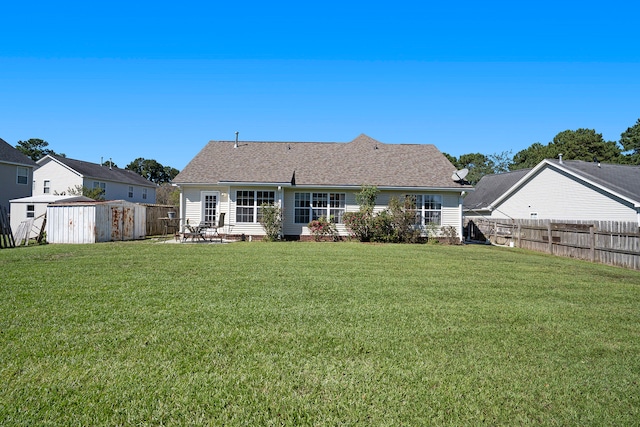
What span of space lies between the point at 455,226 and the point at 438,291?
12.8 meters

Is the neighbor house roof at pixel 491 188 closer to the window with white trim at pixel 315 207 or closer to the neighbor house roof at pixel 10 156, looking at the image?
the window with white trim at pixel 315 207

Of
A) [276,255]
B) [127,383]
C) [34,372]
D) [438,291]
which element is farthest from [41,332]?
[276,255]

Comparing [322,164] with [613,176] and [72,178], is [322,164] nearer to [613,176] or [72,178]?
[613,176]

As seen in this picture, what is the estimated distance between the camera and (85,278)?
7.83 meters

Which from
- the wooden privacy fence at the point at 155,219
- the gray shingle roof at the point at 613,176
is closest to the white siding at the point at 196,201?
the wooden privacy fence at the point at 155,219

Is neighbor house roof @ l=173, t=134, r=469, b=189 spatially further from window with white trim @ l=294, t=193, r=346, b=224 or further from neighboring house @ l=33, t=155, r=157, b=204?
neighboring house @ l=33, t=155, r=157, b=204

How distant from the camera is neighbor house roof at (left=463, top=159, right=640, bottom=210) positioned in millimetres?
18828

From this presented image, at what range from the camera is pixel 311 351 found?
4.16 metres

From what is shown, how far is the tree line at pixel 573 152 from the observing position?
46594 millimetres

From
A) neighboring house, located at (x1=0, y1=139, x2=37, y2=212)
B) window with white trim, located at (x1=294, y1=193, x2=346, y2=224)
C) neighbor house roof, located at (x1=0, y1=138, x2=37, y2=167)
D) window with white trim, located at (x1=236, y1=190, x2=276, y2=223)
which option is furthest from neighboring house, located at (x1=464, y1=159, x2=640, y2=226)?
neighboring house, located at (x1=0, y1=139, x2=37, y2=212)

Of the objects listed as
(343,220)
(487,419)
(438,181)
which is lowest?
(487,419)

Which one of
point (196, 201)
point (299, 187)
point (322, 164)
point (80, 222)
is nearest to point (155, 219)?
point (196, 201)

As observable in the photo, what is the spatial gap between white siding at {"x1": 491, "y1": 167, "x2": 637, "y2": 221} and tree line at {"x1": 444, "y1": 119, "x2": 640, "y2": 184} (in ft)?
75.4

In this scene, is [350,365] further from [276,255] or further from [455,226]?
[455,226]
